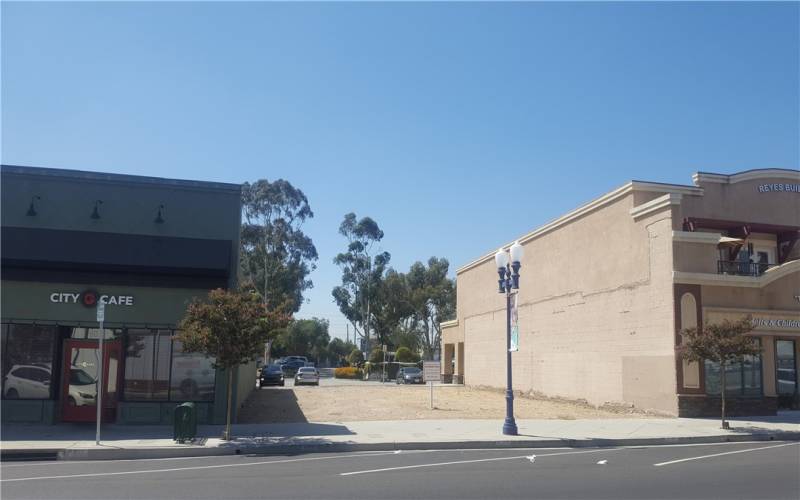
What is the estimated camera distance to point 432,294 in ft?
247

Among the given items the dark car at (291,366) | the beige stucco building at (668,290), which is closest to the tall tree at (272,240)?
the dark car at (291,366)

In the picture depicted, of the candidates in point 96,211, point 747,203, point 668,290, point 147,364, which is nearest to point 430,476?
point 147,364

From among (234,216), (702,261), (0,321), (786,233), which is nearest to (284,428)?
(234,216)

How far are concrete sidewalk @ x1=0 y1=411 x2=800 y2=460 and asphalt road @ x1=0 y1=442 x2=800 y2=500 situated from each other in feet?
2.64

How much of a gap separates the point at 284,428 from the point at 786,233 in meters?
22.8

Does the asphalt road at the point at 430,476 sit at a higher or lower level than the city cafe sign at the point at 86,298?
lower

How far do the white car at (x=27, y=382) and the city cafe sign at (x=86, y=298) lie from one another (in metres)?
1.97

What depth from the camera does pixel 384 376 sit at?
5934cm

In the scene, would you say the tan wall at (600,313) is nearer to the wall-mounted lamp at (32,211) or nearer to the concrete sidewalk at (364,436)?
the concrete sidewalk at (364,436)

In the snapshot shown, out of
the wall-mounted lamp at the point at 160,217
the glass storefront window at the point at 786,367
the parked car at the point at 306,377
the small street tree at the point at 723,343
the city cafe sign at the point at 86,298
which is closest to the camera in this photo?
the city cafe sign at the point at 86,298

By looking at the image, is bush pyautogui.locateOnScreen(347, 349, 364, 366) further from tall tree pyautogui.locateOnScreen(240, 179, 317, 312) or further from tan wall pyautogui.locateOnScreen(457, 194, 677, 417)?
tan wall pyautogui.locateOnScreen(457, 194, 677, 417)

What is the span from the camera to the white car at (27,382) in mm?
18625

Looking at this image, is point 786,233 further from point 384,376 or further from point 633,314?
point 384,376

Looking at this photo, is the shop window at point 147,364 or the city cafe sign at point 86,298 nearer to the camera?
the city cafe sign at point 86,298
